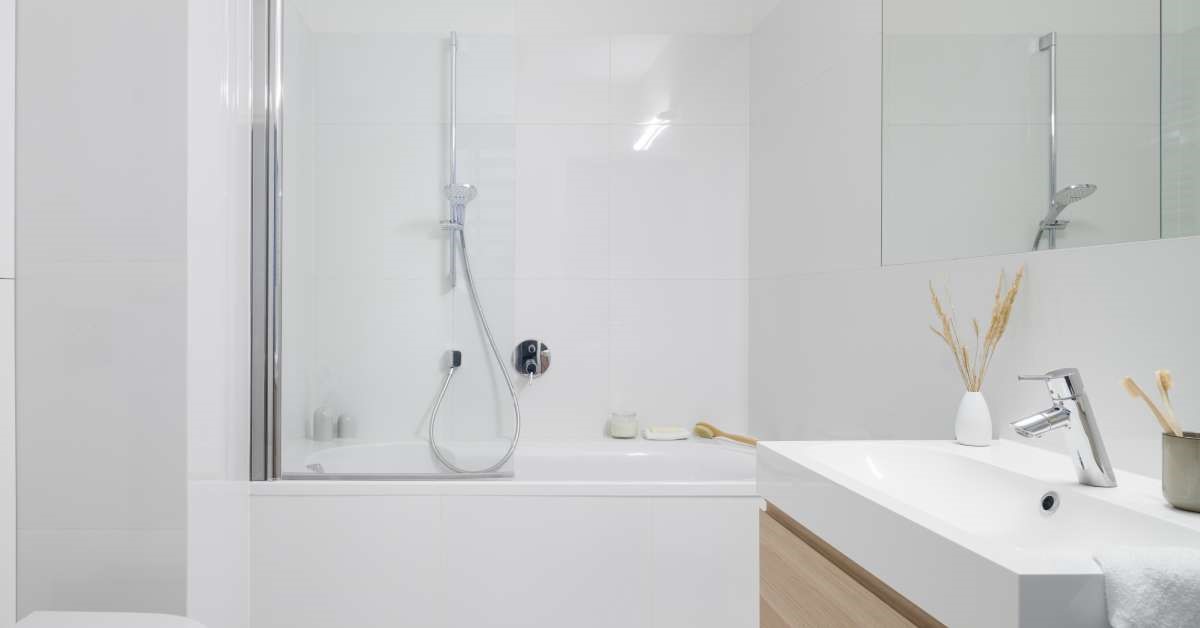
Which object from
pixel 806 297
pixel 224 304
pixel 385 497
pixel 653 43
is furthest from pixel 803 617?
pixel 653 43

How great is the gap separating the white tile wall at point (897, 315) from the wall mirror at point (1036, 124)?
0.02 m

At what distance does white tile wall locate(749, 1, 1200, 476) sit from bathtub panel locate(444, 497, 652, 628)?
704 millimetres

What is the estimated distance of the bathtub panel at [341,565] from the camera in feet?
5.30

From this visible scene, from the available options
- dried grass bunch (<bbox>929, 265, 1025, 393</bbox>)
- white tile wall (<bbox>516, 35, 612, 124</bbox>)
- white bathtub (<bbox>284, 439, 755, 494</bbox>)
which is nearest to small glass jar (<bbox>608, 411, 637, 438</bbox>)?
white bathtub (<bbox>284, 439, 755, 494</bbox>)

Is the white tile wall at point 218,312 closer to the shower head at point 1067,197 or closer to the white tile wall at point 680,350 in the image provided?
the white tile wall at point 680,350

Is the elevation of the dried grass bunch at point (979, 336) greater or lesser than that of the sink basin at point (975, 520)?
greater

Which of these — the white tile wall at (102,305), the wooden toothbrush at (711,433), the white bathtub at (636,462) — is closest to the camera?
the white tile wall at (102,305)

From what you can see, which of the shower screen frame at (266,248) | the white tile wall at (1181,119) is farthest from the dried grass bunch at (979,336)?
the shower screen frame at (266,248)

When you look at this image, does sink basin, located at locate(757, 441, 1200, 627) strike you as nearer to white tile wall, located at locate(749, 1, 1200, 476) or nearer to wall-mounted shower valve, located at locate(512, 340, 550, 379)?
white tile wall, located at locate(749, 1, 1200, 476)

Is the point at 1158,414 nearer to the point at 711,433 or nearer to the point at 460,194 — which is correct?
the point at 460,194

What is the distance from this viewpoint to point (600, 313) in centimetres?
247

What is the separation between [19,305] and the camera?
125 cm

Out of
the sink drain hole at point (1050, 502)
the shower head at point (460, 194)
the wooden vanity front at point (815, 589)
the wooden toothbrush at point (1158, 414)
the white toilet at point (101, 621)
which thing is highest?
the shower head at point (460, 194)

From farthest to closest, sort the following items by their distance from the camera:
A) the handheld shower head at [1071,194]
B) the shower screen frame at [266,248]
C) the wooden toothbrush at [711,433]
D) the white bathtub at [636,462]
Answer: the wooden toothbrush at [711,433] < the white bathtub at [636,462] < the shower screen frame at [266,248] < the handheld shower head at [1071,194]
